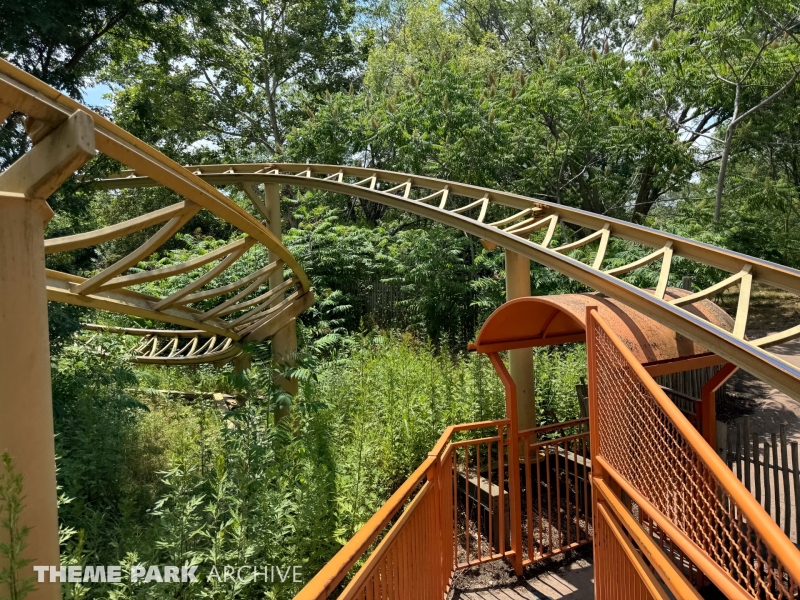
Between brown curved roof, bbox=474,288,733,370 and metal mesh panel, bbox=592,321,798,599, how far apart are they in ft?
2.12

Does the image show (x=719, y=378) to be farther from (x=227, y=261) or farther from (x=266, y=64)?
(x=266, y=64)

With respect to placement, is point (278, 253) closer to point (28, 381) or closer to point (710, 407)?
point (28, 381)

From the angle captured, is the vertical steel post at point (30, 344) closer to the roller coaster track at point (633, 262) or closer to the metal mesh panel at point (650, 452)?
the roller coaster track at point (633, 262)

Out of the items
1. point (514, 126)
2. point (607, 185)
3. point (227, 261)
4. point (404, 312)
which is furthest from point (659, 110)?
A: point (227, 261)

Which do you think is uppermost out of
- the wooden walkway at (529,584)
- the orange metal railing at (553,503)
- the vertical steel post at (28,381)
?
the vertical steel post at (28,381)

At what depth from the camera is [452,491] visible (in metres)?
4.47

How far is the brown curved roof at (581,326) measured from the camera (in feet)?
11.6

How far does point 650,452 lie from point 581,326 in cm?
194

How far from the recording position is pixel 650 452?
215cm

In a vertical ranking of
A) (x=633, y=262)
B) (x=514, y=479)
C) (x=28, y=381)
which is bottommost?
(x=514, y=479)

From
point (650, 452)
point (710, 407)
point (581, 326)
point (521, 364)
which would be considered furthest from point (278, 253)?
point (650, 452)

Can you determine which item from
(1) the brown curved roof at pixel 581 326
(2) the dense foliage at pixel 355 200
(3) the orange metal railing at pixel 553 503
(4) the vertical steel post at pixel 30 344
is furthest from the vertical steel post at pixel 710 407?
(4) the vertical steel post at pixel 30 344

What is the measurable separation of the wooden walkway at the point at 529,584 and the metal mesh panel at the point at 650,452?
2202 mm

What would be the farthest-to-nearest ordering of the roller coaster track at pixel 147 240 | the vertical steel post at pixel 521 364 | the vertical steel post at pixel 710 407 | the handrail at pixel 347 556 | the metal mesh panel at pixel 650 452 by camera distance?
the vertical steel post at pixel 521 364, the vertical steel post at pixel 710 407, the roller coaster track at pixel 147 240, the metal mesh panel at pixel 650 452, the handrail at pixel 347 556
